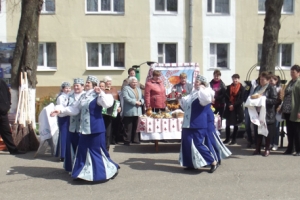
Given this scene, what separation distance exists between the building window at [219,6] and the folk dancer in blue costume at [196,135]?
13081mm

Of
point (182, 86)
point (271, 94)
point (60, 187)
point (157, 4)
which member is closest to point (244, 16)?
point (157, 4)

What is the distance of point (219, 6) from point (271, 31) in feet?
29.4

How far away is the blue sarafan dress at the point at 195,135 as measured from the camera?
697cm

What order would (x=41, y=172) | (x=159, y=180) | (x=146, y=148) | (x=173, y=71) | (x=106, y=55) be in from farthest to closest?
(x=106, y=55), (x=173, y=71), (x=146, y=148), (x=41, y=172), (x=159, y=180)

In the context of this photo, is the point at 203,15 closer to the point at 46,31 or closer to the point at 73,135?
the point at 46,31

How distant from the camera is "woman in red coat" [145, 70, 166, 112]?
9758 mm

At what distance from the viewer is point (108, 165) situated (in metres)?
6.65

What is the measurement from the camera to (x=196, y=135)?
7.01m

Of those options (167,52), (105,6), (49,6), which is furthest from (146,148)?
(49,6)

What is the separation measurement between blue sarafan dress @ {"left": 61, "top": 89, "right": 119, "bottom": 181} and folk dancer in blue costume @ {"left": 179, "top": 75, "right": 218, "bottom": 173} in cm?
134

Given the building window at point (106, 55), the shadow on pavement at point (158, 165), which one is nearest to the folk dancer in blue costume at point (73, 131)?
the shadow on pavement at point (158, 165)

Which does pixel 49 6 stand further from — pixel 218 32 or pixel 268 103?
pixel 268 103

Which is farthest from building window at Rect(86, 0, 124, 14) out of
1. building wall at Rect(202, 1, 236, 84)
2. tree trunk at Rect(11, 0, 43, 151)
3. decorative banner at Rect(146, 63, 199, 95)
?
tree trunk at Rect(11, 0, 43, 151)

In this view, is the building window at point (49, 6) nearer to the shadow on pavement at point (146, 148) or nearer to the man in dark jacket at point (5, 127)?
the man in dark jacket at point (5, 127)
